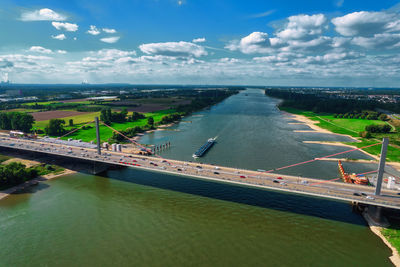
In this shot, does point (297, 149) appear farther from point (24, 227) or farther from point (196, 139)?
point (24, 227)

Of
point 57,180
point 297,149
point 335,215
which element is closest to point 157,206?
point 57,180

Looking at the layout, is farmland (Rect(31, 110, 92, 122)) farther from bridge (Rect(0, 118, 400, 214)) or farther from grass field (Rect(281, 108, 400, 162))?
grass field (Rect(281, 108, 400, 162))

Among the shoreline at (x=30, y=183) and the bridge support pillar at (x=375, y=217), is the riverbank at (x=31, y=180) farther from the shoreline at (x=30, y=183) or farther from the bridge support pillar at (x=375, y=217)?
the bridge support pillar at (x=375, y=217)

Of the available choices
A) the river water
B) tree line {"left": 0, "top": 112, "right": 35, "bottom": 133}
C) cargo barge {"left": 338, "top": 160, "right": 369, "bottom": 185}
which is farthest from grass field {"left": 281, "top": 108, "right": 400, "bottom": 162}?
tree line {"left": 0, "top": 112, "right": 35, "bottom": 133}

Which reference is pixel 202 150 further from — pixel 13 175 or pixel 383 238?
pixel 383 238

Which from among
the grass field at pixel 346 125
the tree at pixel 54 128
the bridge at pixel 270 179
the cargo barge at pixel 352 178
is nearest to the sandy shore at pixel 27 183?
the bridge at pixel 270 179

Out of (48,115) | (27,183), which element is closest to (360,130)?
(27,183)
